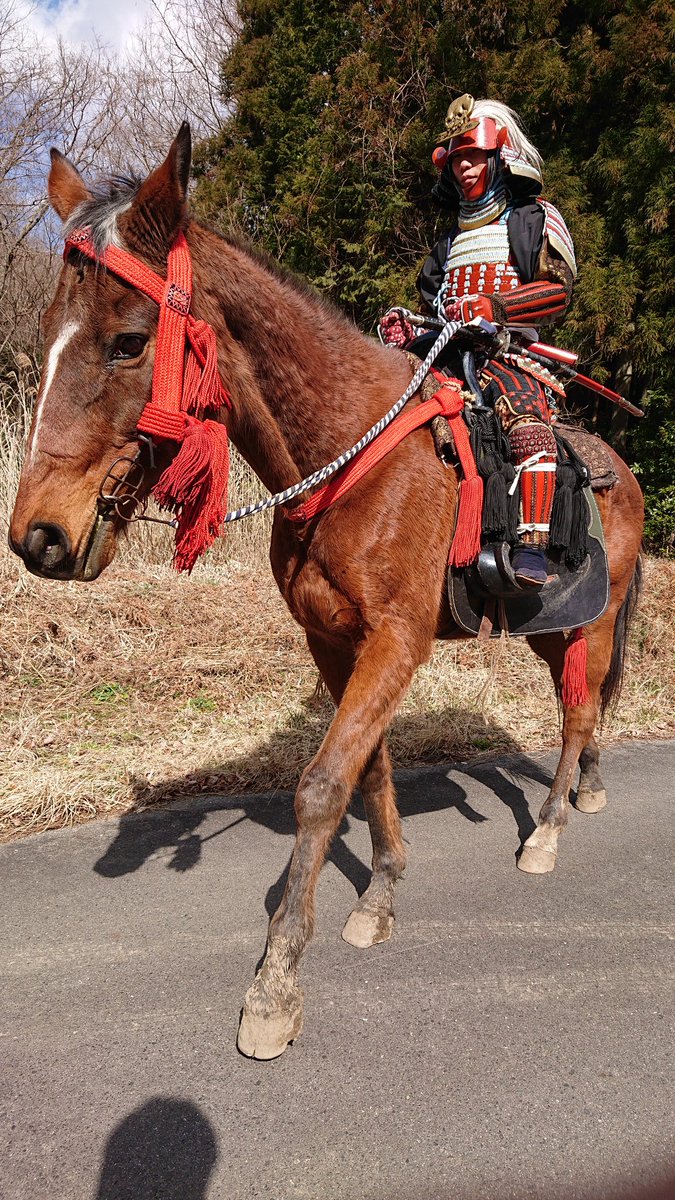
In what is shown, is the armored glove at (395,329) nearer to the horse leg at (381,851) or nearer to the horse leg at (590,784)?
the horse leg at (381,851)

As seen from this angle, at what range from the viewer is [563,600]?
3.20 m

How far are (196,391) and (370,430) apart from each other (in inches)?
26.1

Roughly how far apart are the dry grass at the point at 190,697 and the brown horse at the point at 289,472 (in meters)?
1.03

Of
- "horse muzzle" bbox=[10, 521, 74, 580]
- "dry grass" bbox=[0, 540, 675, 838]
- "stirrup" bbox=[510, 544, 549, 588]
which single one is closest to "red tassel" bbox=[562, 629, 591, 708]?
"dry grass" bbox=[0, 540, 675, 838]

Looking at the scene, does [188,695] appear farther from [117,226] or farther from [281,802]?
[117,226]

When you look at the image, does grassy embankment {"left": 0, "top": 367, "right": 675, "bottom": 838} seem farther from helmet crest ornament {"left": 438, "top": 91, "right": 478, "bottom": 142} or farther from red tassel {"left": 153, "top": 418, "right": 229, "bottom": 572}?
helmet crest ornament {"left": 438, "top": 91, "right": 478, "bottom": 142}

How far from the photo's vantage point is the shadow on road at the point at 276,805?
332 centimetres

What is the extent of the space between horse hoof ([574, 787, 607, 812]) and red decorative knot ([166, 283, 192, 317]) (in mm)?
3296

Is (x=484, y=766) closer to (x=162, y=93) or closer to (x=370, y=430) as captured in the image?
(x=370, y=430)

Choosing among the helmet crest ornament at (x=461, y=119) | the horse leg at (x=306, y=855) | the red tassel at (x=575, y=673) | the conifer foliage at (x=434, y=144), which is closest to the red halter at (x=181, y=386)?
the horse leg at (x=306, y=855)

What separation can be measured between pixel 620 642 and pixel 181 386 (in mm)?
3111

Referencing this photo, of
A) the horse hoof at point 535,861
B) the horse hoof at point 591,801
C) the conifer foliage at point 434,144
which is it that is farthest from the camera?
the conifer foliage at point 434,144

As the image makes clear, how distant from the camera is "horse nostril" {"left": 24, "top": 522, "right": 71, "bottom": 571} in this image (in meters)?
1.97

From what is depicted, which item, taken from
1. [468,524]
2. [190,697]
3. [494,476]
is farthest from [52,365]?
[190,697]
